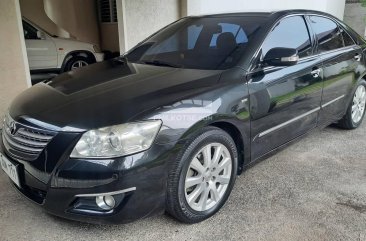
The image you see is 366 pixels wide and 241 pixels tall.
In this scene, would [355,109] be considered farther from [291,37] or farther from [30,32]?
[30,32]

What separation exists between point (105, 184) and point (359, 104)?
376 centimetres

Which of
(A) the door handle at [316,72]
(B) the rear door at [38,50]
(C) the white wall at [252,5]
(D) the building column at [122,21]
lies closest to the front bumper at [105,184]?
(A) the door handle at [316,72]

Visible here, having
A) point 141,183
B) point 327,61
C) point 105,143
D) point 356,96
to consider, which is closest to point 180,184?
Result: point 141,183

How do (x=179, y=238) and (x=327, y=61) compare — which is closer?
(x=179, y=238)

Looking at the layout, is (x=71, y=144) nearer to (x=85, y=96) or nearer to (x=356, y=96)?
(x=85, y=96)

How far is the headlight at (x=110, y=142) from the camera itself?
2070mm

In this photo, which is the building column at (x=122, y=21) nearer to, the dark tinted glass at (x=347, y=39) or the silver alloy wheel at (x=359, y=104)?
the dark tinted glass at (x=347, y=39)

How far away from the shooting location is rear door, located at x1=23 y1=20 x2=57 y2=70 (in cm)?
750

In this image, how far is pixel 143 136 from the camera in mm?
2125

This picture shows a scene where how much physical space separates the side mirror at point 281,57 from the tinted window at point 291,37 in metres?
0.06

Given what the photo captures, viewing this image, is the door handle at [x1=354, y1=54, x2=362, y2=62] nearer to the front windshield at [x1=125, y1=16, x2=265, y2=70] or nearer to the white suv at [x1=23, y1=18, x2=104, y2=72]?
the front windshield at [x1=125, y1=16, x2=265, y2=70]

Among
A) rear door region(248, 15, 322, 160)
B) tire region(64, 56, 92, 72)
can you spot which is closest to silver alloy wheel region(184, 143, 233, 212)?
rear door region(248, 15, 322, 160)

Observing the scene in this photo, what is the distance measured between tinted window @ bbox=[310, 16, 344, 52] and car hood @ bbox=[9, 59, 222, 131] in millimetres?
1588

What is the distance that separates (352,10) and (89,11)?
8266 millimetres
